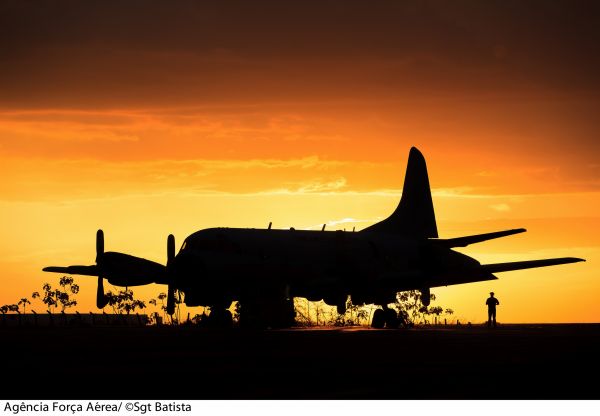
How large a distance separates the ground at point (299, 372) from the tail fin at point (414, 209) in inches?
1301

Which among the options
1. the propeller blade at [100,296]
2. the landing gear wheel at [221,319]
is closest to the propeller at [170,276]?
the landing gear wheel at [221,319]

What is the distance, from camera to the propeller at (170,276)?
143 ft

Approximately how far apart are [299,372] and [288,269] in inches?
1154

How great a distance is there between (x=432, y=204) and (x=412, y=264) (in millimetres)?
9277

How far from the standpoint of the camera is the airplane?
146 feet

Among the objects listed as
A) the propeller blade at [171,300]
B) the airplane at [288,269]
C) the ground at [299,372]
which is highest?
the airplane at [288,269]

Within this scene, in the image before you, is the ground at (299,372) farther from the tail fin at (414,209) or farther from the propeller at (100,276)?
the tail fin at (414,209)

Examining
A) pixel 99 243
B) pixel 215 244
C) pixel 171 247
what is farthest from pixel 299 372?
pixel 99 243

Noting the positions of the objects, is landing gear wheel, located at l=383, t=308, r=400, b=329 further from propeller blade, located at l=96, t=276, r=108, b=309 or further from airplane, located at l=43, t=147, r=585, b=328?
propeller blade, located at l=96, t=276, r=108, b=309

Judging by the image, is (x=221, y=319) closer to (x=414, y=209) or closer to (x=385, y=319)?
(x=385, y=319)

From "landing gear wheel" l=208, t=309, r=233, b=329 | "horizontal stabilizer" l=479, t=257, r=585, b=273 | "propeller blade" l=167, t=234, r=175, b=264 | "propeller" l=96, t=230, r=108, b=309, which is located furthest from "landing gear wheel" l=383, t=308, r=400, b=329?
"propeller" l=96, t=230, r=108, b=309

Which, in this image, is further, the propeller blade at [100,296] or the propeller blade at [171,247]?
the propeller blade at [100,296]

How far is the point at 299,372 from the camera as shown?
17938 millimetres

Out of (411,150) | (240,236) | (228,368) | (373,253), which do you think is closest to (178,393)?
(228,368)
